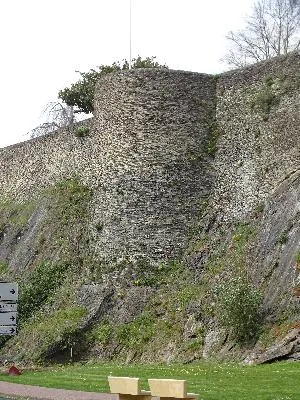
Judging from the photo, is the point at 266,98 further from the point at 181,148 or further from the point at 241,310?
the point at 241,310

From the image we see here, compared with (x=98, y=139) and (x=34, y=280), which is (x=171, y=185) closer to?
(x=98, y=139)

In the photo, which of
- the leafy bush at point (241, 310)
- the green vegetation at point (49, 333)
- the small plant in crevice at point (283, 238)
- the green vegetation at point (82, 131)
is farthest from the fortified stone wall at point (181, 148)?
the leafy bush at point (241, 310)

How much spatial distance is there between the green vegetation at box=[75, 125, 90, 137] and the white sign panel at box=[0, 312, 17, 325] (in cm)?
1767

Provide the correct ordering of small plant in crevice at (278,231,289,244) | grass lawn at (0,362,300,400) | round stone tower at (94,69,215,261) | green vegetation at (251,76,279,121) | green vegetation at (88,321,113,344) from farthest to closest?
1. round stone tower at (94,69,215,261)
2. green vegetation at (251,76,279,121)
3. green vegetation at (88,321,113,344)
4. small plant in crevice at (278,231,289,244)
5. grass lawn at (0,362,300,400)

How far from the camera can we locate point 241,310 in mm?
24188

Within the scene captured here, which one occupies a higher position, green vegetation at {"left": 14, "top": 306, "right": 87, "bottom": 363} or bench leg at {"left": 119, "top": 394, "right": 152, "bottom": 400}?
bench leg at {"left": 119, "top": 394, "right": 152, "bottom": 400}

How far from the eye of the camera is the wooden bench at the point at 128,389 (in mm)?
14445

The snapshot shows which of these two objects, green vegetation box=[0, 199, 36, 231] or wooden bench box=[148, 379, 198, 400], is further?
green vegetation box=[0, 199, 36, 231]

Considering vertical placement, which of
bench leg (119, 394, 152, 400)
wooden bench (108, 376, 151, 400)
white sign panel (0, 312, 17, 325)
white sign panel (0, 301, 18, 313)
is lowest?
bench leg (119, 394, 152, 400)

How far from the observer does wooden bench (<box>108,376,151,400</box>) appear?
14445 mm

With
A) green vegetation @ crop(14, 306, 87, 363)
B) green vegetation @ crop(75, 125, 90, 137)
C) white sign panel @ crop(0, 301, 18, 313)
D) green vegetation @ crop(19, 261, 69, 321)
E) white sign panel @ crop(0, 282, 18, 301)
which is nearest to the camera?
white sign panel @ crop(0, 301, 18, 313)

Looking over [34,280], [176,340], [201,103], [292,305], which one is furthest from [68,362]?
[201,103]

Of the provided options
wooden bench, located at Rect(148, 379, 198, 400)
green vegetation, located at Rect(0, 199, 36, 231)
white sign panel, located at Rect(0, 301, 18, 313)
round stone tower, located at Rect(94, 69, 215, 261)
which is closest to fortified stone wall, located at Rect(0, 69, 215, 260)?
round stone tower, located at Rect(94, 69, 215, 261)

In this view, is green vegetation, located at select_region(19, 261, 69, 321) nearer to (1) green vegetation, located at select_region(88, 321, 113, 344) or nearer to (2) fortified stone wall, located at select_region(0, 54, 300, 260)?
(2) fortified stone wall, located at select_region(0, 54, 300, 260)
